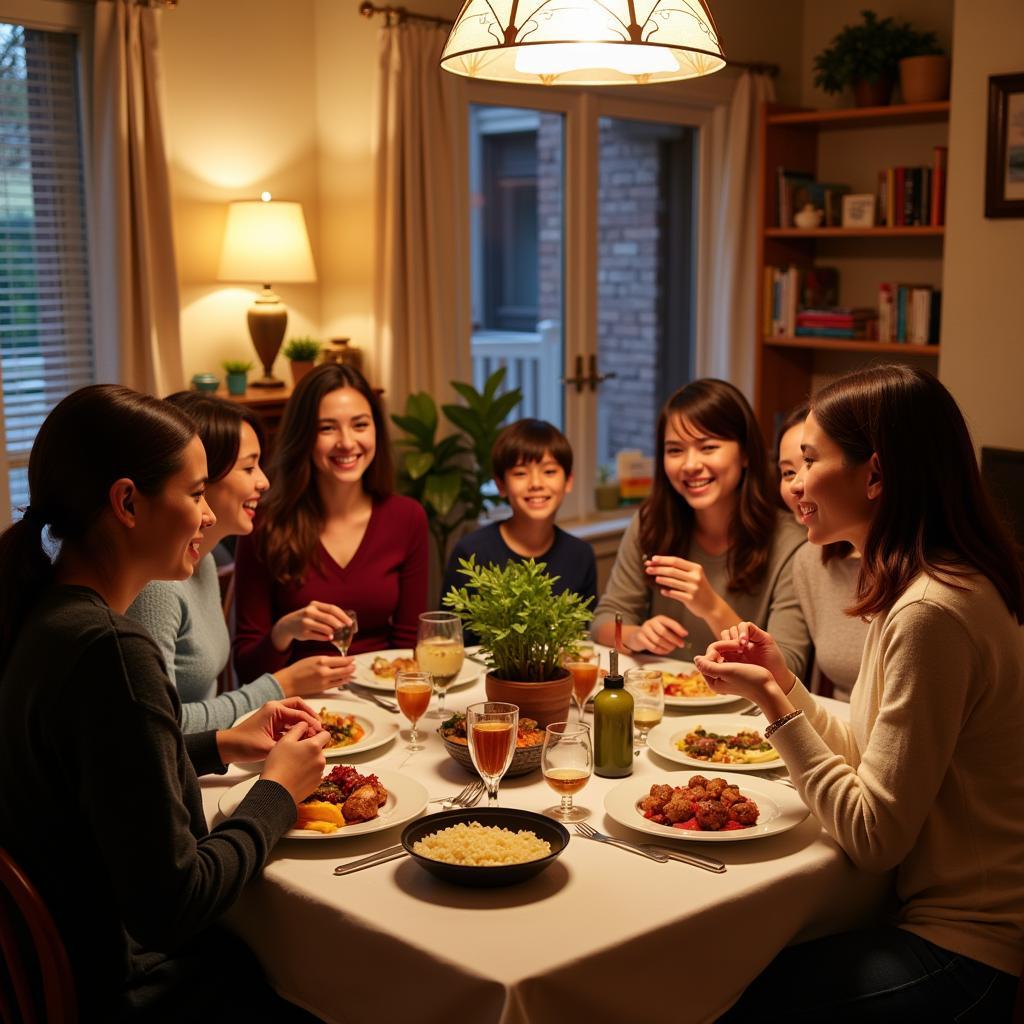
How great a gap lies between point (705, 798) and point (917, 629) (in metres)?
0.38

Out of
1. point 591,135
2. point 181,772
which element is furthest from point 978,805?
point 591,135

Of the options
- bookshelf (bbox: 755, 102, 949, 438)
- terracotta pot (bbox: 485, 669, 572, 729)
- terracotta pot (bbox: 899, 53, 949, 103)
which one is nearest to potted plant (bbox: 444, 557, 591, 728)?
terracotta pot (bbox: 485, 669, 572, 729)

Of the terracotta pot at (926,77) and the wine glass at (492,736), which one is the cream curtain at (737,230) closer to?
the terracotta pot at (926,77)

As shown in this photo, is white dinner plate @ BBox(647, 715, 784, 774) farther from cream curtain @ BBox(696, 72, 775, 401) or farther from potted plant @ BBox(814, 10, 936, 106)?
potted plant @ BBox(814, 10, 936, 106)

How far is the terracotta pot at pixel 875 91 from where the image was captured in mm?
5172

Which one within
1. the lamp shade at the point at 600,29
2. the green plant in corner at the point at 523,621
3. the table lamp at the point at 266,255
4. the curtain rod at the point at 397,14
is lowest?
the green plant in corner at the point at 523,621

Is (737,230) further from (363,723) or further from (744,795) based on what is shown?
(744,795)

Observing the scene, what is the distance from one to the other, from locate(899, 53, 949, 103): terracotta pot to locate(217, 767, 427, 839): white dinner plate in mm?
4124

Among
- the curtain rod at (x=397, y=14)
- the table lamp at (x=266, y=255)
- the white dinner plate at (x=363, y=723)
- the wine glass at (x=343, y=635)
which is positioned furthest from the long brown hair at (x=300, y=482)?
the curtain rod at (x=397, y=14)

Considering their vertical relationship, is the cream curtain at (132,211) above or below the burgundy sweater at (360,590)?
above

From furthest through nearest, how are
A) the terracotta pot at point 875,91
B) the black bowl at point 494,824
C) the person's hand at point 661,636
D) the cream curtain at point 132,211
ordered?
1. the terracotta pot at point 875,91
2. the cream curtain at point 132,211
3. the person's hand at point 661,636
4. the black bowl at point 494,824

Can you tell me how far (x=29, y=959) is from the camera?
1531 millimetres

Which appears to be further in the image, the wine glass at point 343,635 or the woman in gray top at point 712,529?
the woman in gray top at point 712,529

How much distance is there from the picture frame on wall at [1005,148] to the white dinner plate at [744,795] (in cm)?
314
